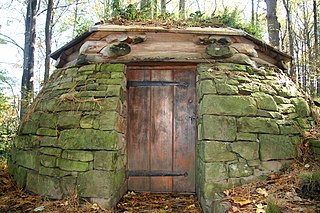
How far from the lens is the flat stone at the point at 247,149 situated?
3.01m

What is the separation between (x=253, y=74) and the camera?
352cm

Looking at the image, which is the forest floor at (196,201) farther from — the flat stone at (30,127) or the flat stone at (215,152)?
Answer: the flat stone at (30,127)

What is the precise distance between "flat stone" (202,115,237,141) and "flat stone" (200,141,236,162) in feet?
0.25

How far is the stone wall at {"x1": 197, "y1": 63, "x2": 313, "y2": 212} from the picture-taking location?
295cm

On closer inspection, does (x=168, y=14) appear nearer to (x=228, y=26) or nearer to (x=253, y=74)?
(x=228, y=26)

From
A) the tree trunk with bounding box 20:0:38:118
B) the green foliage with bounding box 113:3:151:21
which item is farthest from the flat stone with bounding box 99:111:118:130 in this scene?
the tree trunk with bounding box 20:0:38:118

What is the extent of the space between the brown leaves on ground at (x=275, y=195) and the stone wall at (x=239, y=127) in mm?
123

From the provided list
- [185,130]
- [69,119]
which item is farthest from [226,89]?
[69,119]

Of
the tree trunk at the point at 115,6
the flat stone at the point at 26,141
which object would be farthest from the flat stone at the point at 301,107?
the flat stone at the point at 26,141

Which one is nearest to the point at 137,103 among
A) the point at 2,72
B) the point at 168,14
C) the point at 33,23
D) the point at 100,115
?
the point at 100,115

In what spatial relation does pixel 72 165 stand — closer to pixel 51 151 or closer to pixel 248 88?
pixel 51 151

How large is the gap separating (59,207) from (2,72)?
22.2 ft

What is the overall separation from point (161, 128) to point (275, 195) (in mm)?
1796

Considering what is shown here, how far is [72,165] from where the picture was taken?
2.99m
